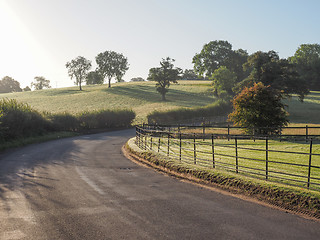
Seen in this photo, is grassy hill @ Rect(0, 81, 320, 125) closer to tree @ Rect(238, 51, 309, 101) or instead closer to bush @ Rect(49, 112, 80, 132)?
tree @ Rect(238, 51, 309, 101)

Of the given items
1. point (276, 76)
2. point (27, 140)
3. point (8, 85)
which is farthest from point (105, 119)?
point (8, 85)

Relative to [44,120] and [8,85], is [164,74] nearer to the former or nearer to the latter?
[44,120]

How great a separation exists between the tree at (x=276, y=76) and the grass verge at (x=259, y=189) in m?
47.0

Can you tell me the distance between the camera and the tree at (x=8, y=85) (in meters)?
188

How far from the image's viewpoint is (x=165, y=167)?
47.8ft

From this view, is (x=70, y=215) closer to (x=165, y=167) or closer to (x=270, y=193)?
(x=270, y=193)

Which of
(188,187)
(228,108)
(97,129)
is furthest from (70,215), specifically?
(228,108)

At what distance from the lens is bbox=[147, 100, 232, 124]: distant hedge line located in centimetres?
5647

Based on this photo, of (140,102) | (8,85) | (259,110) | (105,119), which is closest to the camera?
(259,110)

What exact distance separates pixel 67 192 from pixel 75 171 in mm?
4814

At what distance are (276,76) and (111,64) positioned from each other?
68.6 metres

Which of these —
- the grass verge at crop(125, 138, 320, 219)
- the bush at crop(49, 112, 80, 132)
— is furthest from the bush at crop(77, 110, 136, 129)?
the grass verge at crop(125, 138, 320, 219)

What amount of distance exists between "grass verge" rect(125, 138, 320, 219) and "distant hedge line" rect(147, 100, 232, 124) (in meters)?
41.8

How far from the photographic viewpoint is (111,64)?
114 m
